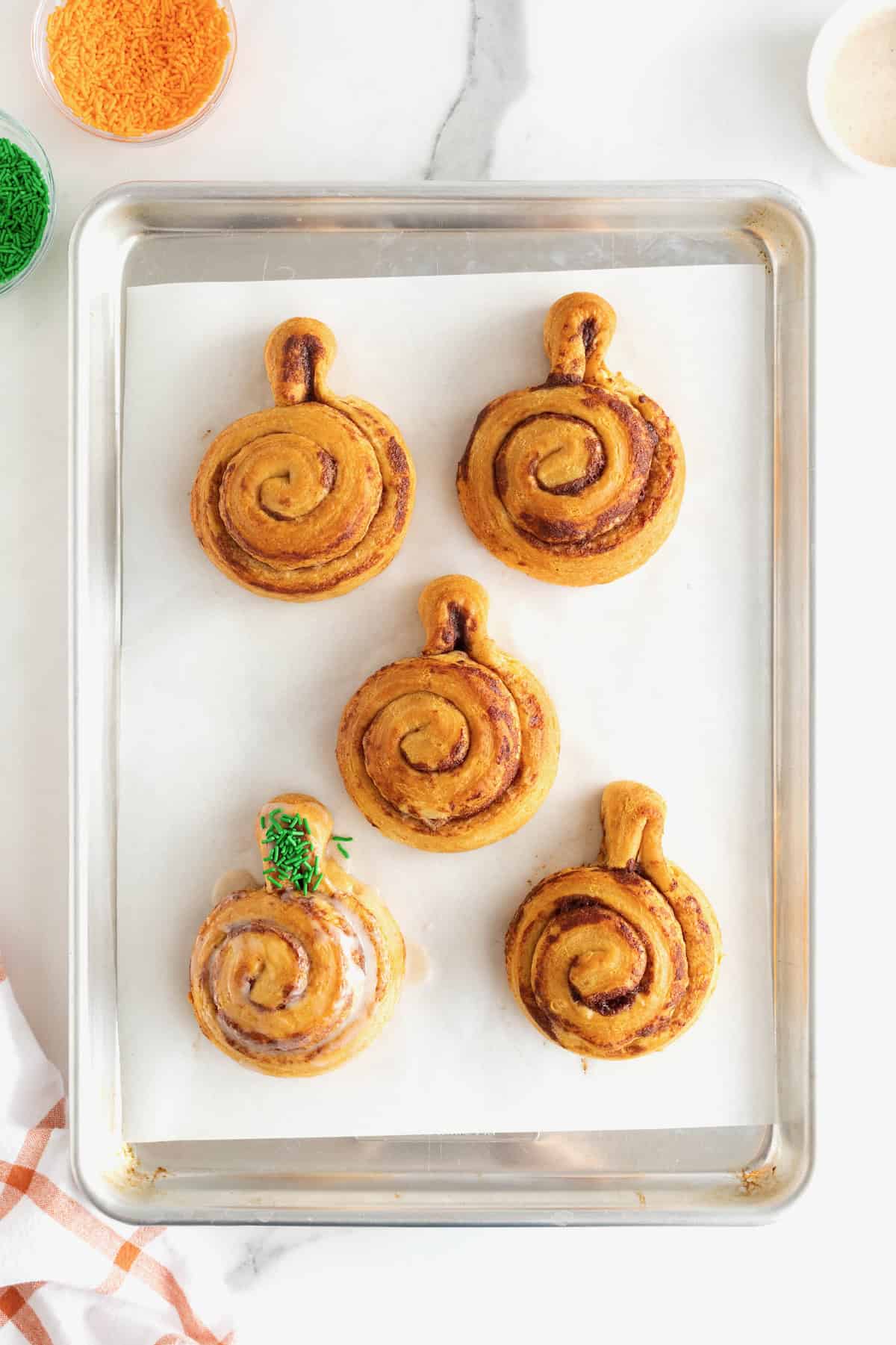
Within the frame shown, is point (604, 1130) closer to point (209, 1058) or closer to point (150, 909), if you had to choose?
point (209, 1058)

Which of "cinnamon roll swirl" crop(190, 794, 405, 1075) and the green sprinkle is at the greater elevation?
the green sprinkle

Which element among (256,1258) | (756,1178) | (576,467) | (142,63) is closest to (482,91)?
(142,63)

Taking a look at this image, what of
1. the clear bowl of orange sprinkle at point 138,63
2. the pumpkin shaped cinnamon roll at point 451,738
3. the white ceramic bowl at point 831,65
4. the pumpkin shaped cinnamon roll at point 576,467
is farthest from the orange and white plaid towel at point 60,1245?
the white ceramic bowl at point 831,65

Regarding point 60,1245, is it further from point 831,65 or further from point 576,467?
point 831,65

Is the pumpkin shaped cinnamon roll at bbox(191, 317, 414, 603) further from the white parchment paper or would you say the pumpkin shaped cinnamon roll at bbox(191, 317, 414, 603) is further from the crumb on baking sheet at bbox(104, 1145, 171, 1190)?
the crumb on baking sheet at bbox(104, 1145, 171, 1190)

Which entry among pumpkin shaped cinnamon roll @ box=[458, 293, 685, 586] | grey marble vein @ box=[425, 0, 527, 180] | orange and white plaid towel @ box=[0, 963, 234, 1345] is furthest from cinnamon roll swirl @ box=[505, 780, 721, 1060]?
grey marble vein @ box=[425, 0, 527, 180]

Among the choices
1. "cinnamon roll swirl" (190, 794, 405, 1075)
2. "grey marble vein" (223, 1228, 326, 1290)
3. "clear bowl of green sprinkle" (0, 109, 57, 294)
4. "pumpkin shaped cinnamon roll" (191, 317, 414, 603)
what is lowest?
"grey marble vein" (223, 1228, 326, 1290)

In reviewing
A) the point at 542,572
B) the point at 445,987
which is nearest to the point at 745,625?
the point at 542,572
